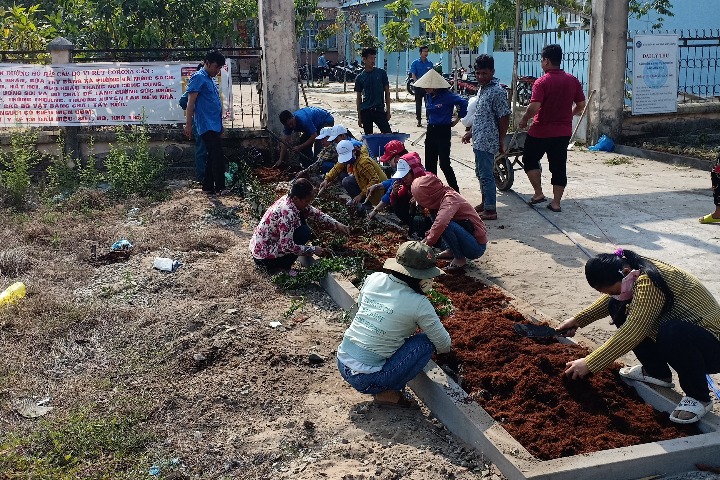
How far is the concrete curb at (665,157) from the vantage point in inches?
448

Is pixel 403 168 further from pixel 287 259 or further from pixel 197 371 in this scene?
pixel 197 371

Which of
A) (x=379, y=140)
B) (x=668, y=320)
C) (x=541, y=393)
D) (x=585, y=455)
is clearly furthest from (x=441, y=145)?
(x=585, y=455)

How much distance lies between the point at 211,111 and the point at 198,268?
325 cm

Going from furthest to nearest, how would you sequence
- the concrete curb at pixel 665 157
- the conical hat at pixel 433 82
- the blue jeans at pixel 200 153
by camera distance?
the concrete curb at pixel 665 157 → the blue jeans at pixel 200 153 → the conical hat at pixel 433 82

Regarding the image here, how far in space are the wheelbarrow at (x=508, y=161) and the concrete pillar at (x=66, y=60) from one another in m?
6.05

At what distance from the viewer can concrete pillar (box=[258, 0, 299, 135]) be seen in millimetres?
11078

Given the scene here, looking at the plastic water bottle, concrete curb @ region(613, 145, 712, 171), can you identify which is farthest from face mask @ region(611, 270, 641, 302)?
concrete curb @ region(613, 145, 712, 171)

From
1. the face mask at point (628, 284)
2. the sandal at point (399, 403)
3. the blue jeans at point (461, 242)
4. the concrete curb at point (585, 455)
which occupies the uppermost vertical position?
the face mask at point (628, 284)

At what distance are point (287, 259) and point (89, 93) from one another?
19.4 feet

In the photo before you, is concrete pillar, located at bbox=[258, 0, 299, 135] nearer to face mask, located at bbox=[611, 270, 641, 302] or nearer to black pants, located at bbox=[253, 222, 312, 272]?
black pants, located at bbox=[253, 222, 312, 272]

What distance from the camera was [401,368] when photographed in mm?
4121

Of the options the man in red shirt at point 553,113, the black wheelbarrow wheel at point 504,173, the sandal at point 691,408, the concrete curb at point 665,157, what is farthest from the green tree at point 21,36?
the sandal at point 691,408

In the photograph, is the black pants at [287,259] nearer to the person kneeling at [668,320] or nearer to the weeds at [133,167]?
the person kneeling at [668,320]

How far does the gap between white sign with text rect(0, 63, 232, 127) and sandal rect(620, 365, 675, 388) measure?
8364 millimetres
